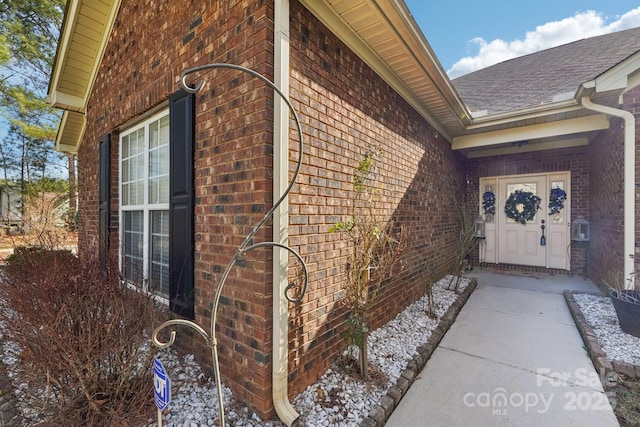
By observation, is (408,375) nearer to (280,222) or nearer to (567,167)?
(280,222)

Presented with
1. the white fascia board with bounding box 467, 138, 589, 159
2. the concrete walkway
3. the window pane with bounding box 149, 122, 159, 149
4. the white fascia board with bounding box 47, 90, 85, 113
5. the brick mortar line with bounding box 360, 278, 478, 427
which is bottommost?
the concrete walkway

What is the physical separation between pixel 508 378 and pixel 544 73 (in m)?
7.78

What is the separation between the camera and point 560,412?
7.29 feet

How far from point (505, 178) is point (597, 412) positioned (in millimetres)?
5894

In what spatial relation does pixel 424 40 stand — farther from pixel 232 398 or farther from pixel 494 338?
pixel 232 398

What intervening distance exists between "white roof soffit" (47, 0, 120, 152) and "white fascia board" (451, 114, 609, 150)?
6415 mm

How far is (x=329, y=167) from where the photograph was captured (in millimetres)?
2533

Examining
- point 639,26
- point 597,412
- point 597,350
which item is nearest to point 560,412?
point 597,412

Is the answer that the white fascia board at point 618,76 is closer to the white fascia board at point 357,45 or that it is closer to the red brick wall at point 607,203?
the red brick wall at point 607,203

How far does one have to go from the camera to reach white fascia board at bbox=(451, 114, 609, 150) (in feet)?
15.6

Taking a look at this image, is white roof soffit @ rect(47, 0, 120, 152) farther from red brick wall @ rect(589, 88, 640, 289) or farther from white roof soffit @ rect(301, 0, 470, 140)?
red brick wall @ rect(589, 88, 640, 289)

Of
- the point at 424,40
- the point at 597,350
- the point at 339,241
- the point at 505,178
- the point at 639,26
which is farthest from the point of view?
the point at 639,26

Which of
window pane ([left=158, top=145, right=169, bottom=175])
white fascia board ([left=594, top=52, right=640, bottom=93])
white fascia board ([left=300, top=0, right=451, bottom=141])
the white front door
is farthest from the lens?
the white front door

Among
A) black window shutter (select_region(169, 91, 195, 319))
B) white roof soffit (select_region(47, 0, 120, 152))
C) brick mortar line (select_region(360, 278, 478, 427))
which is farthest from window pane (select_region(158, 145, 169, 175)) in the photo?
brick mortar line (select_region(360, 278, 478, 427))
